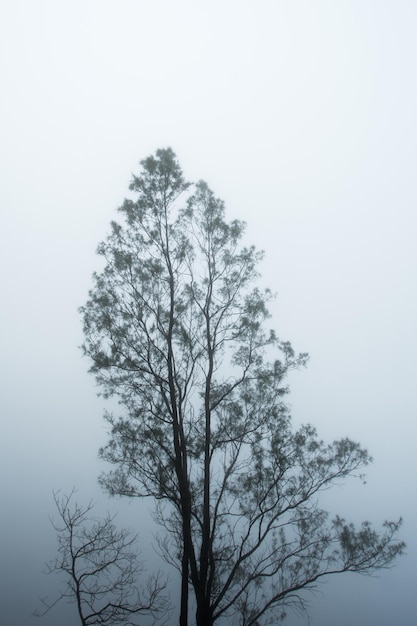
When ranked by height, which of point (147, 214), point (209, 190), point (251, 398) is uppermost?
point (209, 190)

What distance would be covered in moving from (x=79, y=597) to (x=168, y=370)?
487 centimetres

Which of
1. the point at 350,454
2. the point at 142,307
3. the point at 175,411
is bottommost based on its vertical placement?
the point at 350,454

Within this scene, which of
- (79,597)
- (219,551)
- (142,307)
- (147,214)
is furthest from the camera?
(147,214)

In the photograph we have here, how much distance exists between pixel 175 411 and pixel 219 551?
3.36m

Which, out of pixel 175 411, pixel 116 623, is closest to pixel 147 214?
pixel 175 411

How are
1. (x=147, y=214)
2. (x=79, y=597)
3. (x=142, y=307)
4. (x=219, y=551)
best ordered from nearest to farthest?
(x=79, y=597), (x=219, y=551), (x=142, y=307), (x=147, y=214)

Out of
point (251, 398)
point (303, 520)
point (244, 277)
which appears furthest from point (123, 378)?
point (303, 520)

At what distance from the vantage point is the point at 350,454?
9.08m

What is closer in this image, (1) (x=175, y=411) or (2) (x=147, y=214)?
(1) (x=175, y=411)

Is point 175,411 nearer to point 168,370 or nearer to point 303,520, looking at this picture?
point 168,370

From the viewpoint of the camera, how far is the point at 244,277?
10.4m

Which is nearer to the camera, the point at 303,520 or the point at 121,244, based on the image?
the point at 303,520

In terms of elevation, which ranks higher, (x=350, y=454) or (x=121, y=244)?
(x=121, y=244)

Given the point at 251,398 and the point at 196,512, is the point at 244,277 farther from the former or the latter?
the point at 196,512
